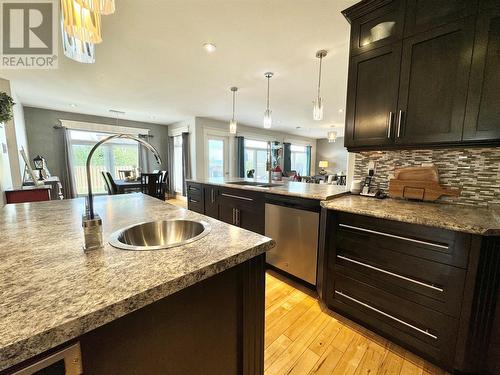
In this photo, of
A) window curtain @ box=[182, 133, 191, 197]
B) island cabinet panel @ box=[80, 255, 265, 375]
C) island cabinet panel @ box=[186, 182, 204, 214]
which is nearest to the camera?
island cabinet panel @ box=[80, 255, 265, 375]

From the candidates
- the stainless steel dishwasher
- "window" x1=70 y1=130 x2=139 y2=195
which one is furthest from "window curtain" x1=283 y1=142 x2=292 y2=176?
the stainless steel dishwasher

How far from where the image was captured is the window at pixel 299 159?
9589mm

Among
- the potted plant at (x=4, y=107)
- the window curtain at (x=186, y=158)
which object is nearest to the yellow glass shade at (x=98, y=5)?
the potted plant at (x=4, y=107)

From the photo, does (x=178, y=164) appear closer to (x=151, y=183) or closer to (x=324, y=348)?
(x=151, y=183)

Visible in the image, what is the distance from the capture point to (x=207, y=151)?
5.95 m

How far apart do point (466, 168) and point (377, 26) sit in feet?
4.17

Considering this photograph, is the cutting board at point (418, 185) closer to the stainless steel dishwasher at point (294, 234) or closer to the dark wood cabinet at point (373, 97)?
the dark wood cabinet at point (373, 97)

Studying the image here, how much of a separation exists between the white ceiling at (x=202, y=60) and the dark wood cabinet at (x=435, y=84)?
679 mm

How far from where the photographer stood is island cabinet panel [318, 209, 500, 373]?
3.59 ft

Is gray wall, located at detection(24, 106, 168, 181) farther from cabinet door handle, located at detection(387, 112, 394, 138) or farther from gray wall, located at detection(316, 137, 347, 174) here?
gray wall, located at detection(316, 137, 347, 174)

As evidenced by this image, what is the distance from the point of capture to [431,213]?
1321 mm

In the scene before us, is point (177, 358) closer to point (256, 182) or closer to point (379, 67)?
point (379, 67)

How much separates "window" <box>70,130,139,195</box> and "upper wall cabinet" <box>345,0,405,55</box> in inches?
Answer: 224

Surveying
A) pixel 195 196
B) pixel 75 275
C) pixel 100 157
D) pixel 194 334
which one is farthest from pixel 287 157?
pixel 75 275
